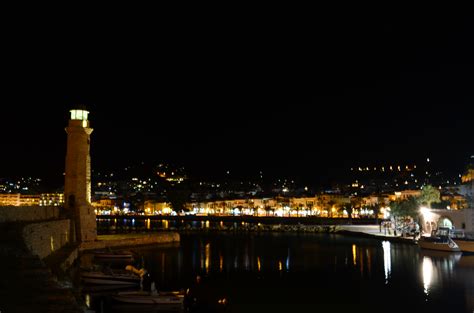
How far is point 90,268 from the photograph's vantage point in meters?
20.6

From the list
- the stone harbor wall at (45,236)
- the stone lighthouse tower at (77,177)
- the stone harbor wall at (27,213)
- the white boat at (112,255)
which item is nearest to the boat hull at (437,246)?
the white boat at (112,255)

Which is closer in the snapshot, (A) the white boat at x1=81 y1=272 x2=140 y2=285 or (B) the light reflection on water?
(A) the white boat at x1=81 y1=272 x2=140 y2=285

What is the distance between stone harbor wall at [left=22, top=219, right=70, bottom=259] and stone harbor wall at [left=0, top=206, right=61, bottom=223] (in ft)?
2.40

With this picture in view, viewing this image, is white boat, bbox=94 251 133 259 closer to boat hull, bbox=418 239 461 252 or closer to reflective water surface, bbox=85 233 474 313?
reflective water surface, bbox=85 233 474 313

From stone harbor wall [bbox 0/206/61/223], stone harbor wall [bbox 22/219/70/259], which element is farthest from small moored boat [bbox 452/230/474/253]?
stone harbor wall [bbox 0/206/61/223]

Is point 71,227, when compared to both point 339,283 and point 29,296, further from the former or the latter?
point 29,296

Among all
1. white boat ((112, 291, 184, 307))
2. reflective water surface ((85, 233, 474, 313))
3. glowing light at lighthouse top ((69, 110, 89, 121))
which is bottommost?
reflective water surface ((85, 233, 474, 313))

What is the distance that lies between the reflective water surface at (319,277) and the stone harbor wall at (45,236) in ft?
9.14

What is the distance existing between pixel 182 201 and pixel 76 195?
70344mm

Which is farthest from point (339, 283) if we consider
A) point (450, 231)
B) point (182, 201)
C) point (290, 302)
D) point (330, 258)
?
point (182, 201)

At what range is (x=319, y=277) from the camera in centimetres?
2306

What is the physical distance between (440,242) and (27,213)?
20.6 meters

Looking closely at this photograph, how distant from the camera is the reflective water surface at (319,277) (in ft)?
56.5

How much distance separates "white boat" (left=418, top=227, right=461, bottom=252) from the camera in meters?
29.4
